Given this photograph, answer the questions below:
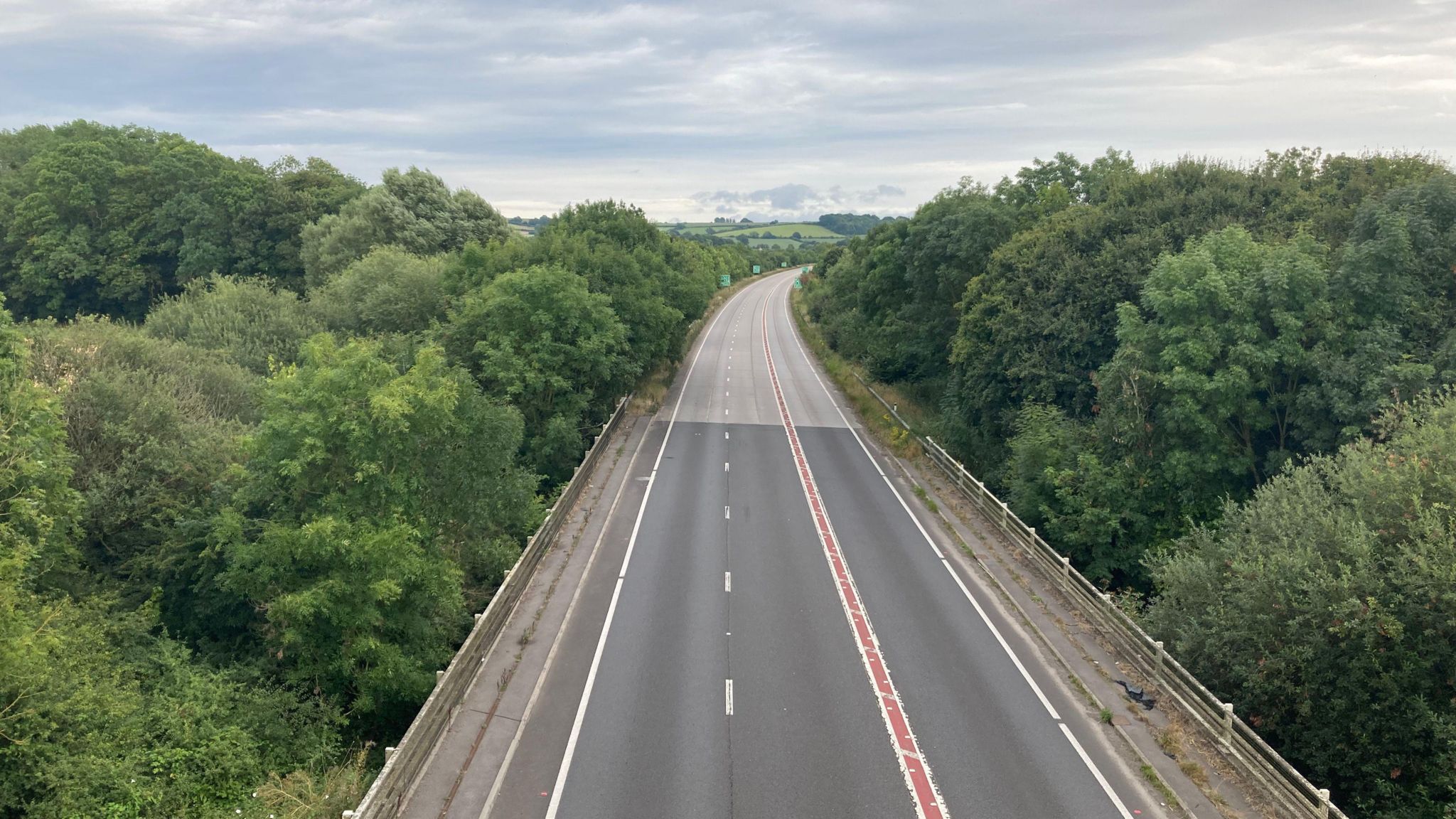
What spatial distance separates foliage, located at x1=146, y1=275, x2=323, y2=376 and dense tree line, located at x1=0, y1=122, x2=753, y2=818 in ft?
0.68

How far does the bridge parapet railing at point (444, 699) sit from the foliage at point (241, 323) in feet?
81.9

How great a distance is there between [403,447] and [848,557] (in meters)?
13.5

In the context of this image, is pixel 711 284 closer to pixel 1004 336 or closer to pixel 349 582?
pixel 1004 336

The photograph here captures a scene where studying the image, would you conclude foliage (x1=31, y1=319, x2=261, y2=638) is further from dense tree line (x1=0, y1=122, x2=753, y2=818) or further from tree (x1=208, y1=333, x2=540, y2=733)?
tree (x1=208, y1=333, x2=540, y2=733)

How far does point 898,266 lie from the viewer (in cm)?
5753

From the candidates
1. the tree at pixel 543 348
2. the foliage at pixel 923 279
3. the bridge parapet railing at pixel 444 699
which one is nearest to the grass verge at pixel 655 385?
the tree at pixel 543 348

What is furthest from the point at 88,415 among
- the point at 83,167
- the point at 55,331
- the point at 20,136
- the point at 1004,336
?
the point at 20,136

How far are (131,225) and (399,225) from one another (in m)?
26.5

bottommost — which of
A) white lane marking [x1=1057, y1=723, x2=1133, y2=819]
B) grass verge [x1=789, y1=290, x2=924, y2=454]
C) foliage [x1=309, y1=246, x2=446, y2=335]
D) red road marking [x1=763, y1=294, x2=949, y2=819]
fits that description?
white lane marking [x1=1057, y1=723, x2=1133, y2=819]

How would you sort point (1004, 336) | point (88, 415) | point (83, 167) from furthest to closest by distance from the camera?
1. point (83, 167)
2. point (1004, 336)
3. point (88, 415)

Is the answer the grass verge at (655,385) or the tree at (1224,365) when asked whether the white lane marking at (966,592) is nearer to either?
the tree at (1224,365)

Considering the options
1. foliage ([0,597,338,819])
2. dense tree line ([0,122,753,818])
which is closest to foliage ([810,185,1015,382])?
dense tree line ([0,122,753,818])

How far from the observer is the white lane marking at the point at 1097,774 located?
13875 mm

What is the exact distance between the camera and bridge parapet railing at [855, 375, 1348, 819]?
13.2 m
